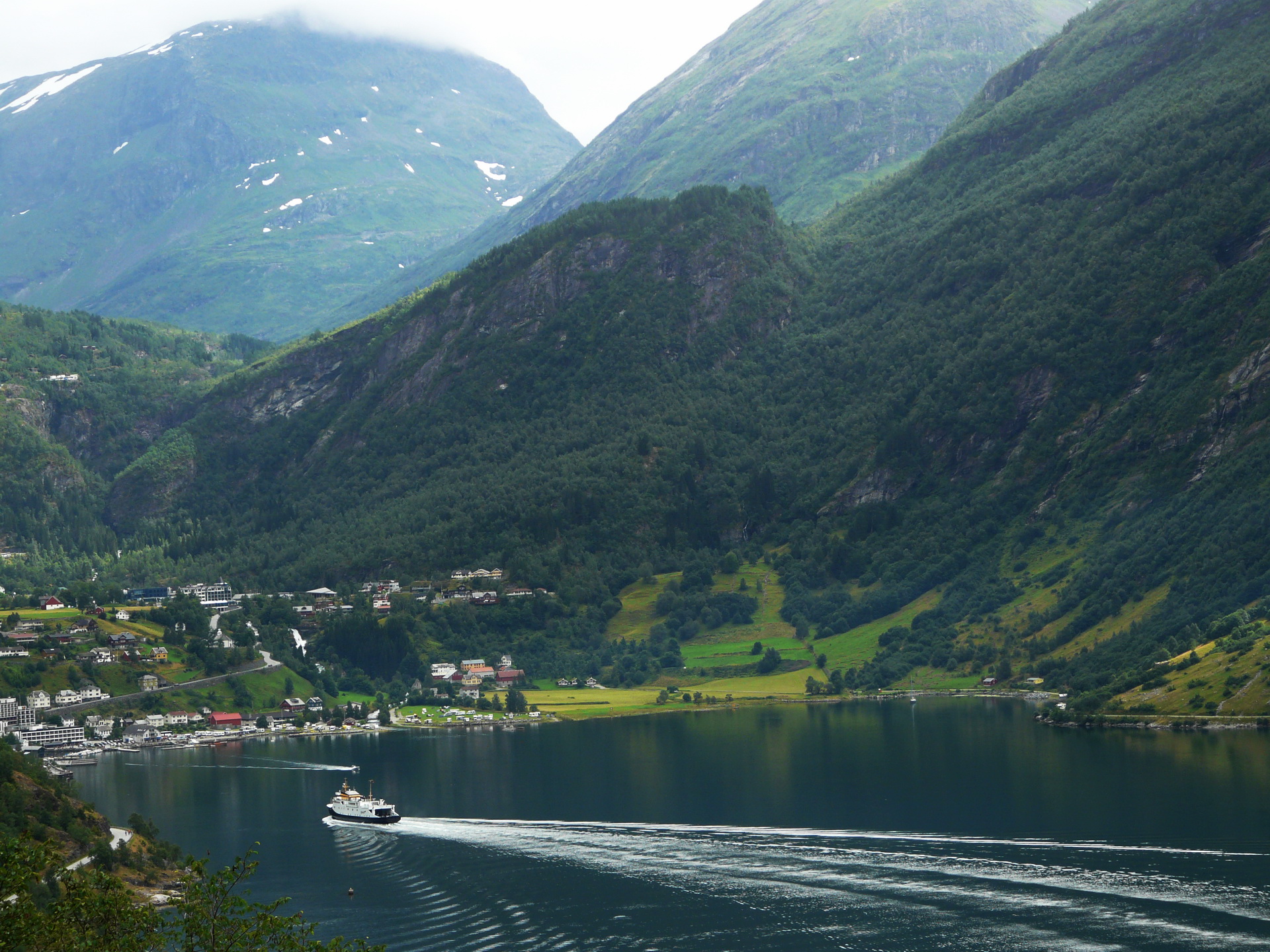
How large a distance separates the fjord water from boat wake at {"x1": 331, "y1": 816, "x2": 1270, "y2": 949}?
217mm

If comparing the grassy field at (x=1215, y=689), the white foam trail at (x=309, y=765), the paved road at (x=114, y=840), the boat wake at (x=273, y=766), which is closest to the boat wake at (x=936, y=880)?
the paved road at (x=114, y=840)

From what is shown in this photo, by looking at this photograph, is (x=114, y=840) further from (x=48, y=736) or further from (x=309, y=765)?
(x=48, y=736)

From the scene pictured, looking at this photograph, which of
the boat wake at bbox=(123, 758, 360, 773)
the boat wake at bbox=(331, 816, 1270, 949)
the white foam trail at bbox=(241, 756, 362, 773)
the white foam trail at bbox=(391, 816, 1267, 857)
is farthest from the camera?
the boat wake at bbox=(123, 758, 360, 773)

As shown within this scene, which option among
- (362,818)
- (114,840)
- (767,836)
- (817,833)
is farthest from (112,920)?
(362,818)

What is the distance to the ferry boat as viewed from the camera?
126625mm

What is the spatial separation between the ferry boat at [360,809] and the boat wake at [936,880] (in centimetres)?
676

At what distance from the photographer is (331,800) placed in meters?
136

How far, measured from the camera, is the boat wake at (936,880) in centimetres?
8488

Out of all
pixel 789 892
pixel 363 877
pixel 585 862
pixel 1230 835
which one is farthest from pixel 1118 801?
pixel 363 877

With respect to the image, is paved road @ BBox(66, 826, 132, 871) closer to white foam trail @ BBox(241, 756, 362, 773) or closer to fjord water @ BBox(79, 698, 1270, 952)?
fjord water @ BBox(79, 698, 1270, 952)

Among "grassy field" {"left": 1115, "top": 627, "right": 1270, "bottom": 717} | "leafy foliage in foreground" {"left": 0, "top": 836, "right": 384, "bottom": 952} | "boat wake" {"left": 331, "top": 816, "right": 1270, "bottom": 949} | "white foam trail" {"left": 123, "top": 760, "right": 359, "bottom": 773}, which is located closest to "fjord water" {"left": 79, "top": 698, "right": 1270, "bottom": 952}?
"boat wake" {"left": 331, "top": 816, "right": 1270, "bottom": 949}

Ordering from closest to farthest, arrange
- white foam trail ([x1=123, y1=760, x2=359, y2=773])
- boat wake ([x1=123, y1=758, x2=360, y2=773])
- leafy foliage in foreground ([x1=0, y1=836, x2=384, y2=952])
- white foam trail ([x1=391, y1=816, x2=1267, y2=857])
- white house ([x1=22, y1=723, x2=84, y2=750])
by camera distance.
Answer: leafy foliage in foreground ([x1=0, y1=836, x2=384, y2=952]) → white foam trail ([x1=391, y1=816, x2=1267, y2=857]) → white foam trail ([x1=123, y1=760, x2=359, y2=773]) → boat wake ([x1=123, y1=758, x2=360, y2=773]) → white house ([x1=22, y1=723, x2=84, y2=750])

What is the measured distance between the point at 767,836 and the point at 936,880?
17.7 meters

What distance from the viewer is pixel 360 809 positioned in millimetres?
127750
